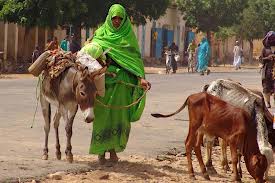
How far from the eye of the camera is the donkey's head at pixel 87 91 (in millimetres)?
8469

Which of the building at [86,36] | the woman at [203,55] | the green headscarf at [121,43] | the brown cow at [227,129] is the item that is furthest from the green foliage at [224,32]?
the brown cow at [227,129]

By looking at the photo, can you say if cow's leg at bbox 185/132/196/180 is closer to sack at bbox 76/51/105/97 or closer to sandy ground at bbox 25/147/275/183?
sandy ground at bbox 25/147/275/183

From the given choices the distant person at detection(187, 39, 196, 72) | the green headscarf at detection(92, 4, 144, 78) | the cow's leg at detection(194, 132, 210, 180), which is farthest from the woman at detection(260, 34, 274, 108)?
the distant person at detection(187, 39, 196, 72)

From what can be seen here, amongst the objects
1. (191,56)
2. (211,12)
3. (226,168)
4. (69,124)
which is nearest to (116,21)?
(69,124)

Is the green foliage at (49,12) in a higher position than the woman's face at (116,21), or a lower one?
higher

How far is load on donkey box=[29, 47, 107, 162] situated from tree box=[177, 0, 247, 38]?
44745 millimetres

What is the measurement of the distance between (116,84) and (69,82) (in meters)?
0.59

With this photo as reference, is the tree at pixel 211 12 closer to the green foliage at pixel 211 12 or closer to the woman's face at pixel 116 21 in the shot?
the green foliage at pixel 211 12

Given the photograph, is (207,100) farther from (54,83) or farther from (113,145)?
(54,83)

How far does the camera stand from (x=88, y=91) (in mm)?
8531

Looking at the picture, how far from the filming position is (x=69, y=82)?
8766 millimetres

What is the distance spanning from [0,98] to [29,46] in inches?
829

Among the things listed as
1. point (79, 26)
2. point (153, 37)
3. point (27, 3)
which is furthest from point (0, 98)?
point (153, 37)

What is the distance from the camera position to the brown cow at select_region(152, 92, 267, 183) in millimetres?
7734
